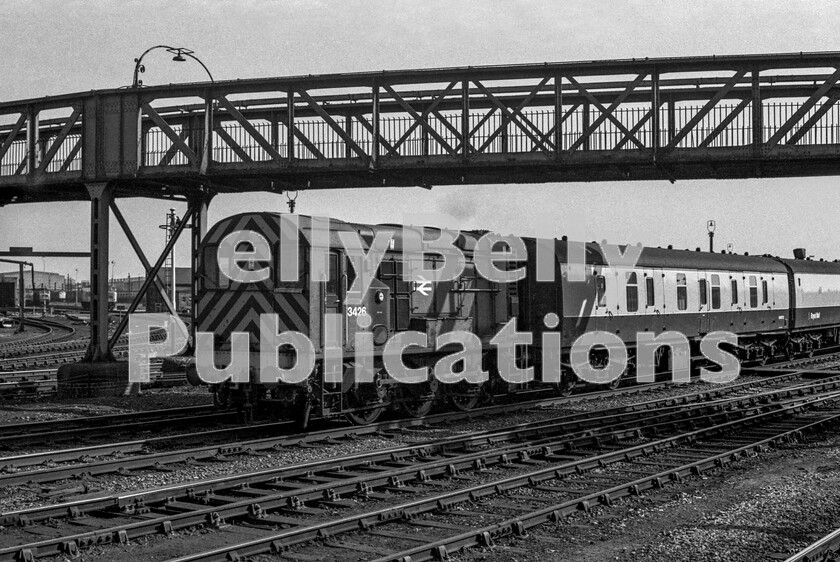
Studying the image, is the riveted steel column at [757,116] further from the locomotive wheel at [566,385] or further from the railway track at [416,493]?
the locomotive wheel at [566,385]

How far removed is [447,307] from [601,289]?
594 centimetres

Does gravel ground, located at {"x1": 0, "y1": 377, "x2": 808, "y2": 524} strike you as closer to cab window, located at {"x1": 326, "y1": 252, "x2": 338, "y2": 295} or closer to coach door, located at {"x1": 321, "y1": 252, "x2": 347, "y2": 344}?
coach door, located at {"x1": 321, "y1": 252, "x2": 347, "y2": 344}

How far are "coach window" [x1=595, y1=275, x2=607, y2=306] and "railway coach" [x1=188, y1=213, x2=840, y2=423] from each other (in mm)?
25

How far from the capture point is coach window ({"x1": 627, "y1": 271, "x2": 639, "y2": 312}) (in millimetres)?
24219

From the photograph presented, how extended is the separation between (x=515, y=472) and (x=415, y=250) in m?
6.32

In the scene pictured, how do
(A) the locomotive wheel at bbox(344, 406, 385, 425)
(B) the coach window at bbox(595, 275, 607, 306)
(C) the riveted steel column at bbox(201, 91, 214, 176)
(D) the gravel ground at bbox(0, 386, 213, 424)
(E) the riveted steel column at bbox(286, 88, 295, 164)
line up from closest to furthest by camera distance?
(A) the locomotive wheel at bbox(344, 406, 385, 425) → (D) the gravel ground at bbox(0, 386, 213, 424) → (E) the riveted steel column at bbox(286, 88, 295, 164) → (C) the riveted steel column at bbox(201, 91, 214, 176) → (B) the coach window at bbox(595, 275, 607, 306)

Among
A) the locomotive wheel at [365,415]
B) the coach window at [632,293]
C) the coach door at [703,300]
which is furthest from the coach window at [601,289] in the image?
the locomotive wheel at [365,415]

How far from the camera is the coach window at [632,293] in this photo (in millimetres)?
24219

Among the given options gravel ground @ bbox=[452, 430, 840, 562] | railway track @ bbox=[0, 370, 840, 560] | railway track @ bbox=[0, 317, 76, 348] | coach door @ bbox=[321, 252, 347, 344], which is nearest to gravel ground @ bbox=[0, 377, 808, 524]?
railway track @ bbox=[0, 370, 840, 560]

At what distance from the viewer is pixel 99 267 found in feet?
73.6

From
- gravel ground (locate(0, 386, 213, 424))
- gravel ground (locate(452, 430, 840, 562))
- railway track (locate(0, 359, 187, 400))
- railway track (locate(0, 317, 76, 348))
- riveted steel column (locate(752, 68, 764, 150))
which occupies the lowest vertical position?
gravel ground (locate(452, 430, 840, 562))

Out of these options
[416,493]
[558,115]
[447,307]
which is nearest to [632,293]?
[558,115]

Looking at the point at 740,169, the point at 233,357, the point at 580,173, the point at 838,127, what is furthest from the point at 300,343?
the point at 838,127

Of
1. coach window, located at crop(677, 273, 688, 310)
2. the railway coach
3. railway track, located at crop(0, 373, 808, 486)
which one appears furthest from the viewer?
coach window, located at crop(677, 273, 688, 310)
